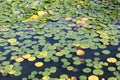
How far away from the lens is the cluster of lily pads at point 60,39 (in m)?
3.27

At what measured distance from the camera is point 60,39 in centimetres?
390

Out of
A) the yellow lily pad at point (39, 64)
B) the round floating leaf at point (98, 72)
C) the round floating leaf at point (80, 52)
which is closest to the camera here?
the round floating leaf at point (98, 72)

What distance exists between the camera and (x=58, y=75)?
10.5 ft

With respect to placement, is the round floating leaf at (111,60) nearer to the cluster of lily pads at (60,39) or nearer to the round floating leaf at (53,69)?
the cluster of lily pads at (60,39)

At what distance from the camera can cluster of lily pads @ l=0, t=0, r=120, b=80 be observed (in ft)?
10.7

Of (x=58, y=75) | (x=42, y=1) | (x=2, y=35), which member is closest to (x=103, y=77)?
(x=58, y=75)

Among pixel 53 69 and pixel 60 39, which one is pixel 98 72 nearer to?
pixel 53 69

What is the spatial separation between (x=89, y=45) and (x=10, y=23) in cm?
151

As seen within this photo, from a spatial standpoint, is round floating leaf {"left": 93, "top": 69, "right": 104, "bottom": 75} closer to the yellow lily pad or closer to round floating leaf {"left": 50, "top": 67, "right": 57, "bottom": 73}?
round floating leaf {"left": 50, "top": 67, "right": 57, "bottom": 73}

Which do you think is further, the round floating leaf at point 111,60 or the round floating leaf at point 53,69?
the round floating leaf at point 111,60

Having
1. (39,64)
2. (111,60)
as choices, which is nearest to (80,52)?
(111,60)

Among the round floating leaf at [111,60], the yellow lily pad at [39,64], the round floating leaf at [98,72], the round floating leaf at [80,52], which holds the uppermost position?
the round floating leaf at [80,52]

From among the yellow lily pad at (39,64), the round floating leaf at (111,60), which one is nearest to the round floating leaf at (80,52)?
the round floating leaf at (111,60)

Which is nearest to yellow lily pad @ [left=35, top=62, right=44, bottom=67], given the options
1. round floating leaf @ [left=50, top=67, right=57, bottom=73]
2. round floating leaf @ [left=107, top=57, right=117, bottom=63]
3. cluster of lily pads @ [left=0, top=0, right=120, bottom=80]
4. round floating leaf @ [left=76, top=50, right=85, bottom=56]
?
cluster of lily pads @ [left=0, top=0, right=120, bottom=80]
